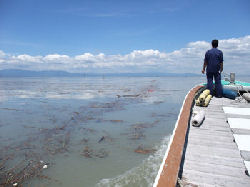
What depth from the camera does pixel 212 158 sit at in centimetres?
363

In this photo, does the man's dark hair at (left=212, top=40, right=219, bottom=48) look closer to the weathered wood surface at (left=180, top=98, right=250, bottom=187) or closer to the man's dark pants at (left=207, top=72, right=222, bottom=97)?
the man's dark pants at (left=207, top=72, right=222, bottom=97)

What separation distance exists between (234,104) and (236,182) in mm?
5231

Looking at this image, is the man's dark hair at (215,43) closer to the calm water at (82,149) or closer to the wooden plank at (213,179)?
the calm water at (82,149)

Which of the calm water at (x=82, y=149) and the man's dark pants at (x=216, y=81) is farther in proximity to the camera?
the man's dark pants at (x=216, y=81)

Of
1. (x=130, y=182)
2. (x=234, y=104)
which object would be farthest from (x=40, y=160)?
(x=234, y=104)

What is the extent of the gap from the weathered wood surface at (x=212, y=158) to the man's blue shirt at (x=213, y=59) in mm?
3956

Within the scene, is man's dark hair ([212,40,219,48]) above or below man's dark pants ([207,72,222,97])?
above

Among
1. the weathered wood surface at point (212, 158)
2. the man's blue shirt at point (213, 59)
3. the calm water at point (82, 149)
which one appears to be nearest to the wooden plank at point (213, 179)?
the weathered wood surface at point (212, 158)

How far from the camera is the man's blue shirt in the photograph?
329 inches

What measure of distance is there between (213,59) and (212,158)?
6.02 metres

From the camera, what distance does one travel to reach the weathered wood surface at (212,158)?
2988 millimetres

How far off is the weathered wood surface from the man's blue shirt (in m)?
3.96

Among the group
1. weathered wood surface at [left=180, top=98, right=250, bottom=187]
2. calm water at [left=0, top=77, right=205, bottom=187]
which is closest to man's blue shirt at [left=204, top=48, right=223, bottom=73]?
weathered wood surface at [left=180, top=98, right=250, bottom=187]

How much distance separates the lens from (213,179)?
3.01 m
